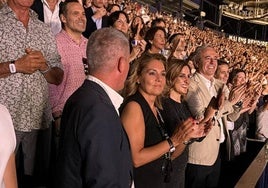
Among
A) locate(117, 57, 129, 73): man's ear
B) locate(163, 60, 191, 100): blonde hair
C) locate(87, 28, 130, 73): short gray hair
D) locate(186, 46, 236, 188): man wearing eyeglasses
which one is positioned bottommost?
locate(186, 46, 236, 188): man wearing eyeglasses

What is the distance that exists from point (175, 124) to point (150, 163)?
45 cm

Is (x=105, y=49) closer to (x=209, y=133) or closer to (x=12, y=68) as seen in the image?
(x=12, y=68)

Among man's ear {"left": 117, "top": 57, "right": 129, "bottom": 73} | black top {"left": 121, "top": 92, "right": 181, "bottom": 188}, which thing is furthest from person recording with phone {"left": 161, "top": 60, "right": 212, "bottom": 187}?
man's ear {"left": 117, "top": 57, "right": 129, "bottom": 73}

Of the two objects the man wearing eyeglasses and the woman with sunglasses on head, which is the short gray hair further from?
the man wearing eyeglasses

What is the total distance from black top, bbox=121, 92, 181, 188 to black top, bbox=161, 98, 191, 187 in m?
0.18

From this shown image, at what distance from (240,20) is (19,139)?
30.5 metres

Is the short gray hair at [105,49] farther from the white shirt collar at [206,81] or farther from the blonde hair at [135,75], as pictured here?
the white shirt collar at [206,81]

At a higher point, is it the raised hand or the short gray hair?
the short gray hair

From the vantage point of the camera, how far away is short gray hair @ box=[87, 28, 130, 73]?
5.98 feet

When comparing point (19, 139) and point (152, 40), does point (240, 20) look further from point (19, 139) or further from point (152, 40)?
point (19, 139)

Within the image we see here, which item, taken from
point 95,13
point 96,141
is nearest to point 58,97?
point 95,13

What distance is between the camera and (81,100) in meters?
1.77

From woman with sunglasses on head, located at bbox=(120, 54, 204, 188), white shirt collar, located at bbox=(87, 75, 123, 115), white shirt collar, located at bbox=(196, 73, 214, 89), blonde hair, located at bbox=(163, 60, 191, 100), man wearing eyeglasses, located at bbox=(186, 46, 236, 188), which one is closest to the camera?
white shirt collar, located at bbox=(87, 75, 123, 115)

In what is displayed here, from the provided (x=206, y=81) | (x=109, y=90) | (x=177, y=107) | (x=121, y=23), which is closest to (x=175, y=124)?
(x=177, y=107)
